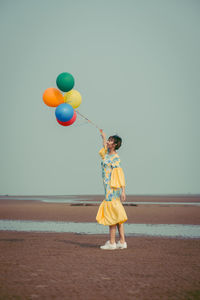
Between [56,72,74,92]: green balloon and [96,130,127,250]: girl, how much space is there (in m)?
1.93

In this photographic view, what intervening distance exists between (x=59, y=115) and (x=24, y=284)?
436 cm

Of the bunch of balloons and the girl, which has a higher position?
the bunch of balloons

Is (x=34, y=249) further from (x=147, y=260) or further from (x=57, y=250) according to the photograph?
(x=147, y=260)

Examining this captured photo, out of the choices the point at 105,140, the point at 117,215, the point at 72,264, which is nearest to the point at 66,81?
the point at 105,140

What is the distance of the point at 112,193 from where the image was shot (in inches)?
271

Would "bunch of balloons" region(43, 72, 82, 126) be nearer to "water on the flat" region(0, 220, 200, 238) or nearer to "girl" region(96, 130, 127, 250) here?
"girl" region(96, 130, 127, 250)

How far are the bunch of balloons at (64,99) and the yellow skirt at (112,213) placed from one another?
2.19 meters

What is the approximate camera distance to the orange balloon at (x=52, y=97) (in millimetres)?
8242

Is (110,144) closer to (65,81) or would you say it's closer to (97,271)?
(65,81)

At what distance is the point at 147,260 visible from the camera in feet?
18.8

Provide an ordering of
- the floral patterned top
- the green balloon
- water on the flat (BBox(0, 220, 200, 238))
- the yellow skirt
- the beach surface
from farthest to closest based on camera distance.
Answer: water on the flat (BBox(0, 220, 200, 238)), the green balloon, the floral patterned top, the yellow skirt, the beach surface

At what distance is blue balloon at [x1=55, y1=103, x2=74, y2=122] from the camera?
7785 mm

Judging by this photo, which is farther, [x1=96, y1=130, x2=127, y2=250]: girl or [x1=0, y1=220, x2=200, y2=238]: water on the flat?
[x1=0, y1=220, x2=200, y2=238]: water on the flat

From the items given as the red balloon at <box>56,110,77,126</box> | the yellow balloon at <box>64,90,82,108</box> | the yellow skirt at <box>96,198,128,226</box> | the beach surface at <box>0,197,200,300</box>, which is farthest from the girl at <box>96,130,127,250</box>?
the yellow balloon at <box>64,90,82,108</box>
